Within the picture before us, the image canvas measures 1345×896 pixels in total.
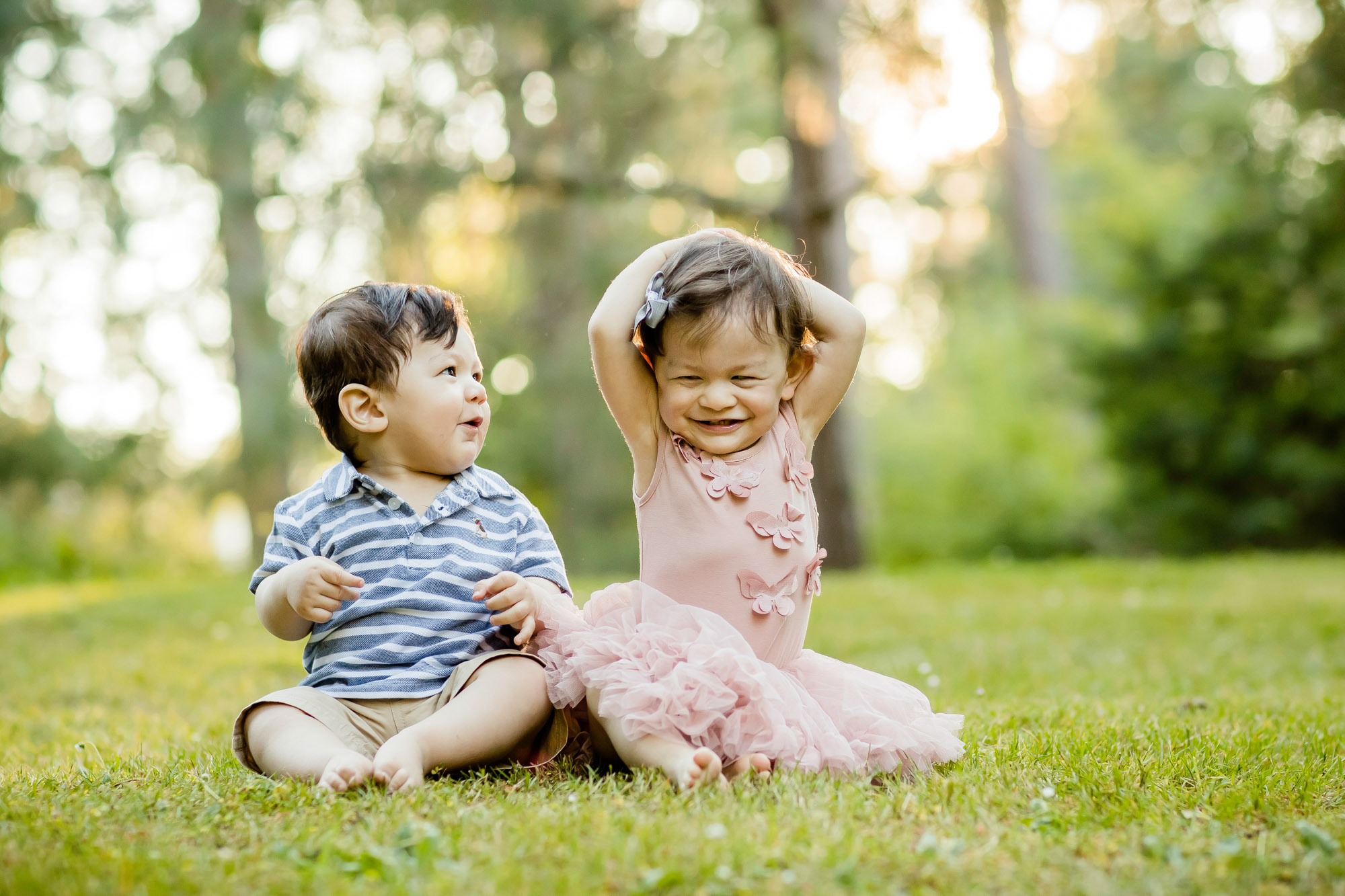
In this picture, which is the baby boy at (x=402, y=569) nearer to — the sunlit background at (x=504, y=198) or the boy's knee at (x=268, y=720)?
the boy's knee at (x=268, y=720)

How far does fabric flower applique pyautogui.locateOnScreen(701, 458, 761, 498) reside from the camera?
2.76 m

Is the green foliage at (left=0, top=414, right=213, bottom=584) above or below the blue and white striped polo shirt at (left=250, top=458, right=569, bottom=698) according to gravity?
below

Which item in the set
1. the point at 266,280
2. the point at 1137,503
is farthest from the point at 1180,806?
the point at 1137,503

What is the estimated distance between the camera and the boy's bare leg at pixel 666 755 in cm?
236

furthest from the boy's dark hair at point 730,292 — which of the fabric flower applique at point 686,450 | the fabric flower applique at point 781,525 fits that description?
the fabric flower applique at point 781,525

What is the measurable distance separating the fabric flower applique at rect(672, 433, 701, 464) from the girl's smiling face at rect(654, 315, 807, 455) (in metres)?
0.02

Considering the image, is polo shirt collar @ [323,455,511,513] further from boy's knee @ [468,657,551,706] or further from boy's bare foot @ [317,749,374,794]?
boy's bare foot @ [317,749,374,794]

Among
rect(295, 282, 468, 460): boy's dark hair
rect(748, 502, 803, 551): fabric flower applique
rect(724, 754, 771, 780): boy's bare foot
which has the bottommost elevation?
rect(724, 754, 771, 780): boy's bare foot

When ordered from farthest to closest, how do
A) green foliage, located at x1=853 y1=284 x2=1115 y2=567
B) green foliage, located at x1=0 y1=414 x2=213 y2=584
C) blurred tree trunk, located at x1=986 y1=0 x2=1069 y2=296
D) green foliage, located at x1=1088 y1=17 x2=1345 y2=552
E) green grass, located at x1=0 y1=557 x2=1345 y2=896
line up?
blurred tree trunk, located at x1=986 y1=0 x2=1069 y2=296, green foliage, located at x1=853 y1=284 x2=1115 y2=567, green foliage, located at x1=0 y1=414 x2=213 y2=584, green foliage, located at x1=1088 y1=17 x2=1345 y2=552, green grass, located at x1=0 y1=557 x2=1345 y2=896

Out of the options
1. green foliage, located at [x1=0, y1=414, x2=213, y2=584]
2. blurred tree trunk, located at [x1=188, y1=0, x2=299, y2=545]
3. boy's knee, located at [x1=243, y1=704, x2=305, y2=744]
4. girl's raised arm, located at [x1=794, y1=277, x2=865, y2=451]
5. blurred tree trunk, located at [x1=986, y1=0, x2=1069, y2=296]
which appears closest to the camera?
boy's knee, located at [x1=243, y1=704, x2=305, y2=744]

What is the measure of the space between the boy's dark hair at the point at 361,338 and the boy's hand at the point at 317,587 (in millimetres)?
414

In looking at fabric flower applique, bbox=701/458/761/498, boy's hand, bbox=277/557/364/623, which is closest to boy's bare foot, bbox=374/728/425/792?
boy's hand, bbox=277/557/364/623

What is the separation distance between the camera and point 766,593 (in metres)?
2.76

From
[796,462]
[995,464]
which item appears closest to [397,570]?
[796,462]
